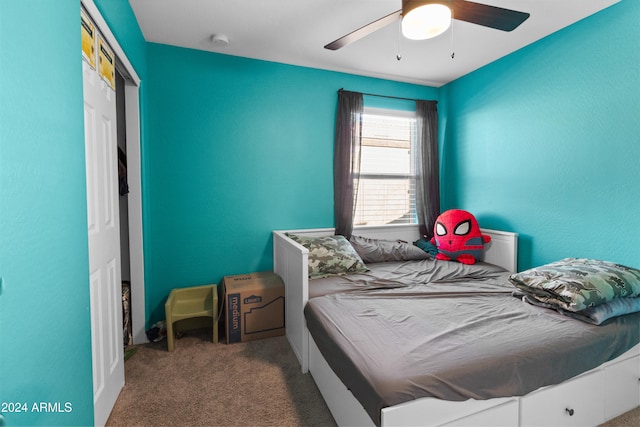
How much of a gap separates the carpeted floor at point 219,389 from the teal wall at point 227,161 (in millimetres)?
636

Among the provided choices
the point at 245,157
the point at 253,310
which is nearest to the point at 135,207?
the point at 245,157

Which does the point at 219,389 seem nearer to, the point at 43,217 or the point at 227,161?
the point at 43,217

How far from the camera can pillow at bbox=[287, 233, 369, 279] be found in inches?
97.4

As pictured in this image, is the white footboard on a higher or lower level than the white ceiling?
lower

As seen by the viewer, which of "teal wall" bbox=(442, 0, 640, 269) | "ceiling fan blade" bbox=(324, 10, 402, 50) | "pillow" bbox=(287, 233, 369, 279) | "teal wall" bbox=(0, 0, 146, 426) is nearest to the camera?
"teal wall" bbox=(0, 0, 146, 426)

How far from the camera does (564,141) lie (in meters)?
2.33

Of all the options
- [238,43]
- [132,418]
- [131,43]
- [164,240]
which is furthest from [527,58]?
[132,418]

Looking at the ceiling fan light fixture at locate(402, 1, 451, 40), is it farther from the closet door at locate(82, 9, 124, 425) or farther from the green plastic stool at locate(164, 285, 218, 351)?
the green plastic stool at locate(164, 285, 218, 351)

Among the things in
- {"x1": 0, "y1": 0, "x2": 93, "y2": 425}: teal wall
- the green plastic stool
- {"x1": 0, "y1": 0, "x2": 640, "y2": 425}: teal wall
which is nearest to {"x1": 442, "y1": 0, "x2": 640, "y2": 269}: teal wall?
{"x1": 0, "y1": 0, "x2": 640, "y2": 425}: teal wall

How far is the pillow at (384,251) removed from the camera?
113 inches

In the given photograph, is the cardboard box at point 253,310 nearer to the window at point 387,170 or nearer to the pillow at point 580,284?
the window at point 387,170

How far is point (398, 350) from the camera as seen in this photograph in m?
1.30

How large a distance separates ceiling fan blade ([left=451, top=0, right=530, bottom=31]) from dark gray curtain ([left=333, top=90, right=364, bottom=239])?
151 centimetres

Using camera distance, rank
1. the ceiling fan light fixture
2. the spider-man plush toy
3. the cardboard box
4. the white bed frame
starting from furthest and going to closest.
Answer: the spider-man plush toy → the cardboard box → the ceiling fan light fixture → the white bed frame
